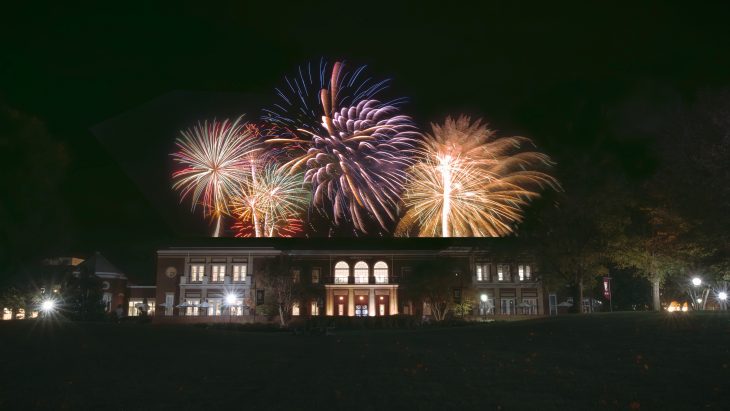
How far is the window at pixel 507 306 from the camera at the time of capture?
62.5 meters

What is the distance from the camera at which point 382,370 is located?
52.3 feet

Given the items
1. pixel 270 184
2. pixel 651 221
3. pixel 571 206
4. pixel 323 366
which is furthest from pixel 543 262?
pixel 323 366

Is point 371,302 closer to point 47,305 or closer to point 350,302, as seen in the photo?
point 350,302

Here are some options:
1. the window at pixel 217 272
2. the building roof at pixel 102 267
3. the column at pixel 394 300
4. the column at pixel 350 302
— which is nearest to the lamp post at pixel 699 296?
the column at pixel 394 300

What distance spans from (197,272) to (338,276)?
569 inches

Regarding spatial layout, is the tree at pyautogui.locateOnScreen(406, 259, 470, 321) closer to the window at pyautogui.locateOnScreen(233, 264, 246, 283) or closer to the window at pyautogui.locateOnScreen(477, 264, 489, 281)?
the window at pyautogui.locateOnScreen(477, 264, 489, 281)

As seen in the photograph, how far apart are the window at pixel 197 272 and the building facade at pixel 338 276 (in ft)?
0.32

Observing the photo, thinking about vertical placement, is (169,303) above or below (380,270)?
below

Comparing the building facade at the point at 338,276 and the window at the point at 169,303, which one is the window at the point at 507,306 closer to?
the building facade at the point at 338,276

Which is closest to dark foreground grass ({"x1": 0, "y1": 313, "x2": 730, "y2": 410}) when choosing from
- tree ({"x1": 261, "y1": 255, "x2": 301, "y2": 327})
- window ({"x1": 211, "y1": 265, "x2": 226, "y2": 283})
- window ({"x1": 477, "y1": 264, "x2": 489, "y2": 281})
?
tree ({"x1": 261, "y1": 255, "x2": 301, "y2": 327})

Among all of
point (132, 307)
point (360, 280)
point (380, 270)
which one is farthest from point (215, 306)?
point (380, 270)

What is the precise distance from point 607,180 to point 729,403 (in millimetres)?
28747

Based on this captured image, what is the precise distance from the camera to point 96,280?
47.6 metres

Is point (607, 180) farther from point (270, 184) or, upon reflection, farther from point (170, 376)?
point (170, 376)
